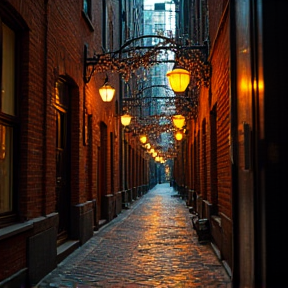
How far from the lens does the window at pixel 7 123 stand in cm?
635

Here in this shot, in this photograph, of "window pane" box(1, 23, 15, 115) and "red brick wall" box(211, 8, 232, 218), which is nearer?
"window pane" box(1, 23, 15, 115)

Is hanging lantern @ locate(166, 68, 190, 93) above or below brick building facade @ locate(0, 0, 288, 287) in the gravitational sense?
above

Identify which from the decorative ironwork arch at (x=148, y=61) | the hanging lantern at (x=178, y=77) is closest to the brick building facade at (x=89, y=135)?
the decorative ironwork arch at (x=148, y=61)

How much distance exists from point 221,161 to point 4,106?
454 centimetres

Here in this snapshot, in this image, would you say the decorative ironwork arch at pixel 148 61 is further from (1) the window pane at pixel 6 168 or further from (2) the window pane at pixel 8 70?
(1) the window pane at pixel 6 168

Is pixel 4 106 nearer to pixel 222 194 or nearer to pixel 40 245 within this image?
pixel 40 245

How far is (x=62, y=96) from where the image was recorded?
1027cm

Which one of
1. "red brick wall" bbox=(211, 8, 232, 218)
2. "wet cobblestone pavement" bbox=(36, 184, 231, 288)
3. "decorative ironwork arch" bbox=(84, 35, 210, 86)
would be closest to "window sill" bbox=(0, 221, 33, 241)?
"wet cobblestone pavement" bbox=(36, 184, 231, 288)

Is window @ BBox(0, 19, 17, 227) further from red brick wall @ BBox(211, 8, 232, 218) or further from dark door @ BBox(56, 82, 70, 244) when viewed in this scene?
red brick wall @ BBox(211, 8, 232, 218)

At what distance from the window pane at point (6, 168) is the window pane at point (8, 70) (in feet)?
1.03

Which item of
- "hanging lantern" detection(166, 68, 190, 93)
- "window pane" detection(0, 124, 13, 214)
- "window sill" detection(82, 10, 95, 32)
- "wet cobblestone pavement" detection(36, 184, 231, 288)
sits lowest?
"wet cobblestone pavement" detection(36, 184, 231, 288)

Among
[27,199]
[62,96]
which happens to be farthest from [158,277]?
[62,96]

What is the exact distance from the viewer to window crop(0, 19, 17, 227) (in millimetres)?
6352

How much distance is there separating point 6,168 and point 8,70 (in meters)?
1.33
